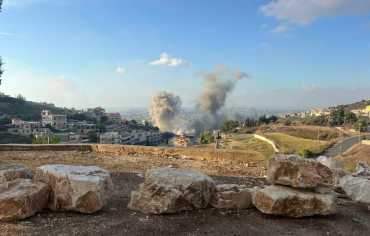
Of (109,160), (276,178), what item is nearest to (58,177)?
(276,178)

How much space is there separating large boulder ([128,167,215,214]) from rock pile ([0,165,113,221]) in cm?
71

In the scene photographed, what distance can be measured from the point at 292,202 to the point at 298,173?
0.55m

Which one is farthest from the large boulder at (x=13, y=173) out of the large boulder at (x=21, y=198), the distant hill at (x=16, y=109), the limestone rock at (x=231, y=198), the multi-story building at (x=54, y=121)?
the distant hill at (x=16, y=109)

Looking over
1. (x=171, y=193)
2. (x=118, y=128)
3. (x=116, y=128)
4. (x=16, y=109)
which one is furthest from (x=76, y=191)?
(x=16, y=109)

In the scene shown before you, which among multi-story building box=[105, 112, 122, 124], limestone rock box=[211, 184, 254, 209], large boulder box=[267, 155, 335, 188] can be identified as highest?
multi-story building box=[105, 112, 122, 124]

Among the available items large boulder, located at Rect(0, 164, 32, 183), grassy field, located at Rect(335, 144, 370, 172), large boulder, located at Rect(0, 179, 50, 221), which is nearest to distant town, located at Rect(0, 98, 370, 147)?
grassy field, located at Rect(335, 144, 370, 172)

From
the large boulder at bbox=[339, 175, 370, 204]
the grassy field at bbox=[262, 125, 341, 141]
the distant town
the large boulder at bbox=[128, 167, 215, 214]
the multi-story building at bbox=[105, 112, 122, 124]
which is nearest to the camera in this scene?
the large boulder at bbox=[128, 167, 215, 214]

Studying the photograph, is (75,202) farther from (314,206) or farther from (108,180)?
(314,206)

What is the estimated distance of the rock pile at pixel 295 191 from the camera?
7801 mm

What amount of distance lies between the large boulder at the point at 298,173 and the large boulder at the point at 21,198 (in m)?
4.11

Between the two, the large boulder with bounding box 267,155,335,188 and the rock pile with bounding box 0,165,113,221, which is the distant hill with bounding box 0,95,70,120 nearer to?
the rock pile with bounding box 0,165,113,221

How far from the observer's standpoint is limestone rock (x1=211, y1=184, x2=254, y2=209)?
8.17 meters

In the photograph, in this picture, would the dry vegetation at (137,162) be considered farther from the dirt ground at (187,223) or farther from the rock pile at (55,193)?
the rock pile at (55,193)

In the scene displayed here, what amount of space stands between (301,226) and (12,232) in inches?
184
